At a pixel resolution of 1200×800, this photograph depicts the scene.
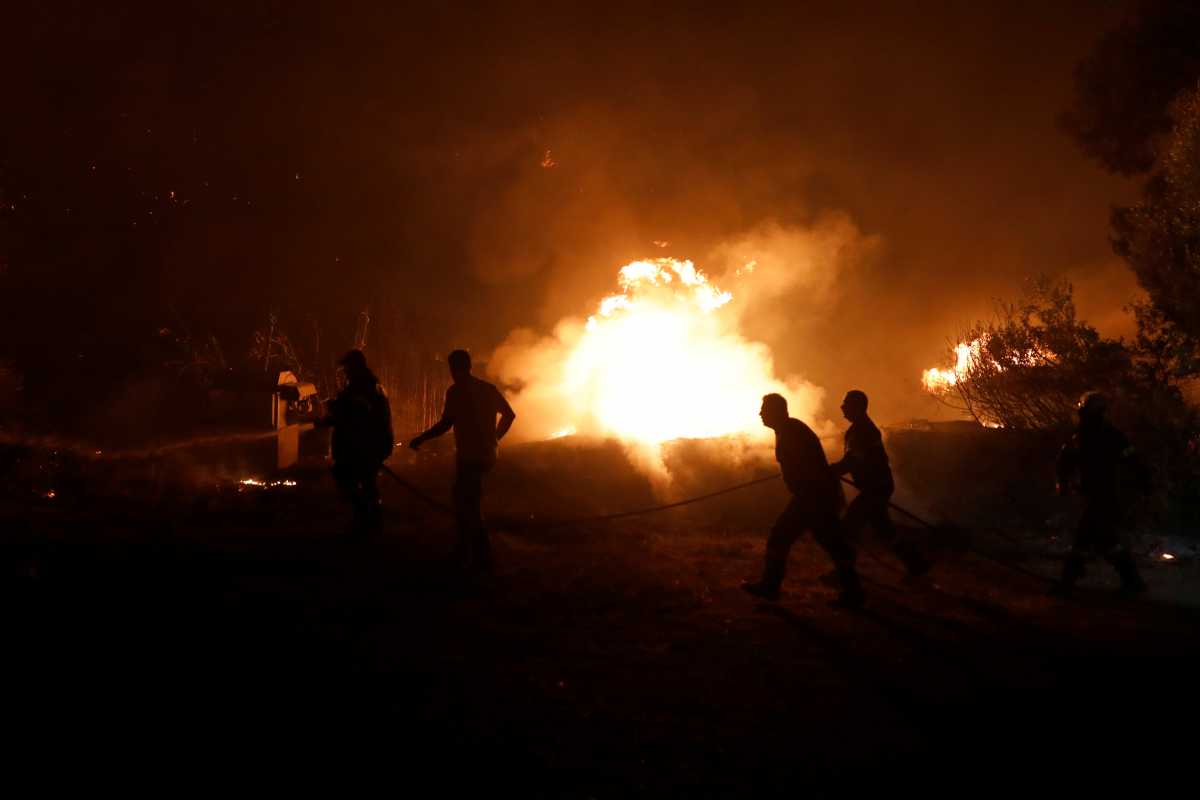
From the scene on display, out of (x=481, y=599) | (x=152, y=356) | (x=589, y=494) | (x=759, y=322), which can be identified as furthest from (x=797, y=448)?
(x=759, y=322)

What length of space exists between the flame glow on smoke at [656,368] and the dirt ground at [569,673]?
26.7 ft

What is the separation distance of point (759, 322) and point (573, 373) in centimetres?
1310

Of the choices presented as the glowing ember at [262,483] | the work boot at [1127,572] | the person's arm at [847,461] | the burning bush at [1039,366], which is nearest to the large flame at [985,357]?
the burning bush at [1039,366]

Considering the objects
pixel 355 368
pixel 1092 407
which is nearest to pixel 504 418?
pixel 355 368

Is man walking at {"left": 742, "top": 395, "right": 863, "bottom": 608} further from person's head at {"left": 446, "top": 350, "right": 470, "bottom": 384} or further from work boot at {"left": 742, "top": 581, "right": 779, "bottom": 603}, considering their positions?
person's head at {"left": 446, "top": 350, "right": 470, "bottom": 384}

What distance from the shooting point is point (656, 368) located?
16.6 m

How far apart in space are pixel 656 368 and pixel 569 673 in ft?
40.1

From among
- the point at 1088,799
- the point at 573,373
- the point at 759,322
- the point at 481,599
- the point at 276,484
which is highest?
the point at 759,322

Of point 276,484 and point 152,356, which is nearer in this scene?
point 276,484

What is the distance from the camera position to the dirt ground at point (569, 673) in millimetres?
3482

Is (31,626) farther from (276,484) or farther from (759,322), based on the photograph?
(759,322)

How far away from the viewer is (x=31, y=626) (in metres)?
4.64

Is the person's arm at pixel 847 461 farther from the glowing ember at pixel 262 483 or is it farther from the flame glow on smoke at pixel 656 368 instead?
the glowing ember at pixel 262 483

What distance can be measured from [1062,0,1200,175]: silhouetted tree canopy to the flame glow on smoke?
7847 millimetres
